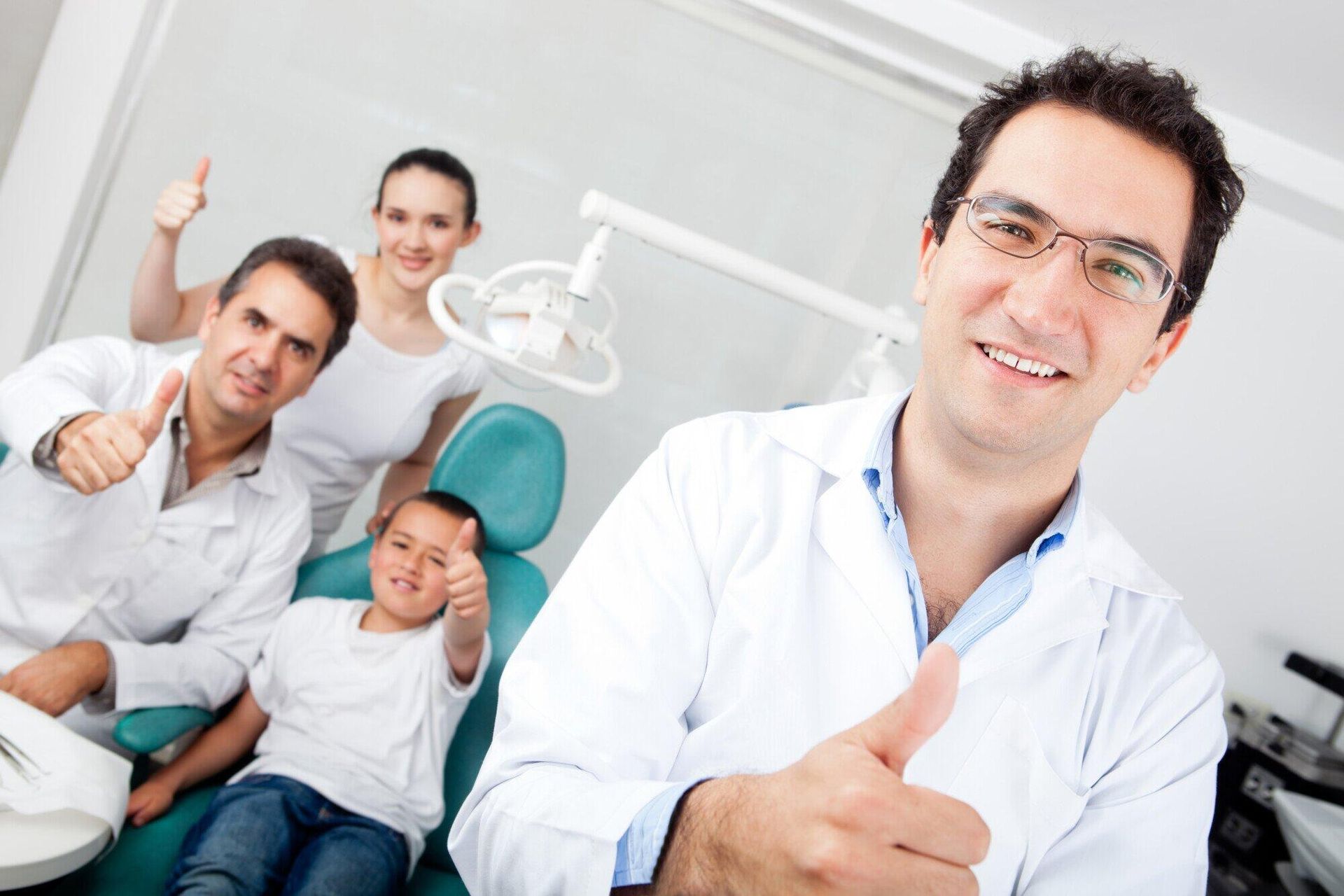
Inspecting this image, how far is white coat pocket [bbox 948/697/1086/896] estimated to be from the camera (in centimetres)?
110

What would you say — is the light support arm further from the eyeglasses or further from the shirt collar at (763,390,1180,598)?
the eyeglasses

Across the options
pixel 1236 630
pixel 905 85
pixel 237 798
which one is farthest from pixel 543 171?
pixel 1236 630

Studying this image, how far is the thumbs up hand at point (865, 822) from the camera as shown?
677mm

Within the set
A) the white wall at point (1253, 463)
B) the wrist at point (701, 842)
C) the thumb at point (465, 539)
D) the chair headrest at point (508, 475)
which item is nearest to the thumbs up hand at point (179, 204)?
the chair headrest at point (508, 475)

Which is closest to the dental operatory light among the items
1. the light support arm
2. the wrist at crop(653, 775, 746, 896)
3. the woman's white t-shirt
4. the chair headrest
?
the light support arm

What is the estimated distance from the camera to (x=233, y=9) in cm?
261

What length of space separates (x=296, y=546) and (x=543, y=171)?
1.22 m

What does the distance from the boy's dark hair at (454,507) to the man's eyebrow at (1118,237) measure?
129 cm

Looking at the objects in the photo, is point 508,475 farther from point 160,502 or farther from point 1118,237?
point 1118,237

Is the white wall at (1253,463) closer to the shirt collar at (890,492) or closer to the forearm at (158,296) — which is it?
the shirt collar at (890,492)

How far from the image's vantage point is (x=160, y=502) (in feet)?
6.29

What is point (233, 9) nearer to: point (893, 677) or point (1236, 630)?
point (893, 677)

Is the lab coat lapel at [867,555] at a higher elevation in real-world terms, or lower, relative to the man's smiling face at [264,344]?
higher

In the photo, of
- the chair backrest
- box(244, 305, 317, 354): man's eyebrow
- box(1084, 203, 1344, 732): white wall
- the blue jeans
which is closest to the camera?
the blue jeans
